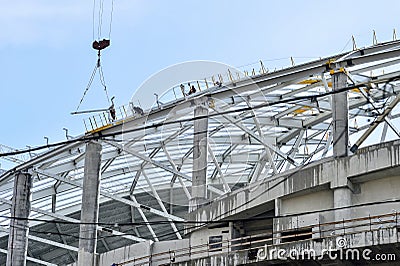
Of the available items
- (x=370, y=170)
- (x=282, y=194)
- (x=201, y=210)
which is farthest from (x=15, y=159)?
(x=370, y=170)

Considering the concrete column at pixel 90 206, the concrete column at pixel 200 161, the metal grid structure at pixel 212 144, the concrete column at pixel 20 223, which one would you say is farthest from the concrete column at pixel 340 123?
the concrete column at pixel 20 223

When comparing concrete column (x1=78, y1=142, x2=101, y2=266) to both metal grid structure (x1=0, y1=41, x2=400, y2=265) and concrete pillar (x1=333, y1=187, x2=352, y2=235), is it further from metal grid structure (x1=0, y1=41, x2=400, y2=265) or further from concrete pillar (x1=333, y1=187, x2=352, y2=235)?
concrete pillar (x1=333, y1=187, x2=352, y2=235)

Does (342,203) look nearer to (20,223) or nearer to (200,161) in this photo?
(200,161)

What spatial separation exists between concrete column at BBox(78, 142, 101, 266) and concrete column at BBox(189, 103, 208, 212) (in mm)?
5735

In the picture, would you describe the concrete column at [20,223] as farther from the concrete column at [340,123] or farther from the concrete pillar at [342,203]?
the concrete pillar at [342,203]

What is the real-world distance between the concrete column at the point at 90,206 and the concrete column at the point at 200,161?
574 centimetres

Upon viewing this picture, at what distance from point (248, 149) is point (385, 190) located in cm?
2537

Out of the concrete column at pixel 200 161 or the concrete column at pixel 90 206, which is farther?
the concrete column at pixel 90 206

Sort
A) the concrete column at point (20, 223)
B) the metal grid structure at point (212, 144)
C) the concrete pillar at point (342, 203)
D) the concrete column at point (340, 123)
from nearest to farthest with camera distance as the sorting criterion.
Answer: the concrete pillar at point (342, 203) → the concrete column at point (340, 123) → the metal grid structure at point (212, 144) → the concrete column at point (20, 223)

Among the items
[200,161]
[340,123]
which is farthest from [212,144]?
[340,123]

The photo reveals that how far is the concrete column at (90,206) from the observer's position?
42812 mm

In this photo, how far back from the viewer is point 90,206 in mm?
44094

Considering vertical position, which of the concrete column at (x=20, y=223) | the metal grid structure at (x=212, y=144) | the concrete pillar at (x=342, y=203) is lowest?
the concrete pillar at (x=342, y=203)

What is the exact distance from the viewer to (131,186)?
2253 inches
